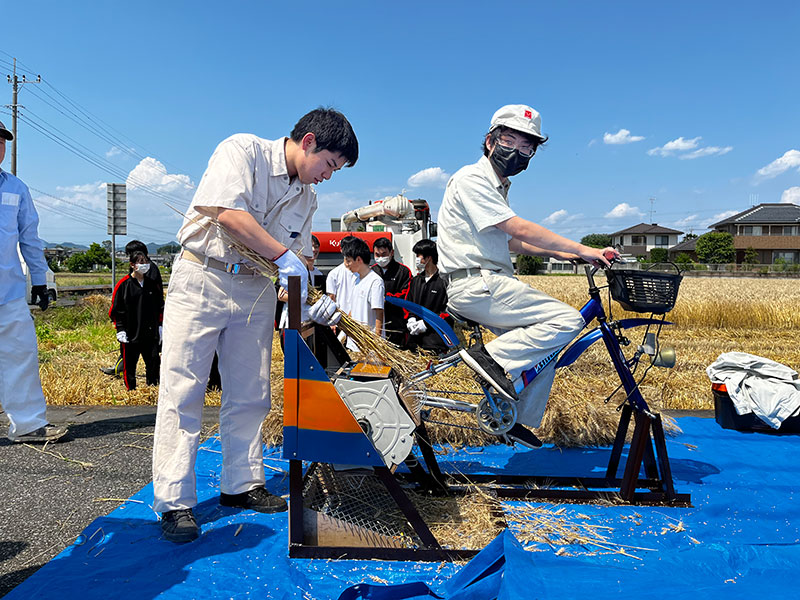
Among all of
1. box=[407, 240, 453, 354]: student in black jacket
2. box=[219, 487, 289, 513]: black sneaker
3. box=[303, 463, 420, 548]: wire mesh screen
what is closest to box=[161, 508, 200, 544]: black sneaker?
box=[219, 487, 289, 513]: black sneaker

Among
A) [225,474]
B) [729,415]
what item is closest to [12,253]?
[225,474]

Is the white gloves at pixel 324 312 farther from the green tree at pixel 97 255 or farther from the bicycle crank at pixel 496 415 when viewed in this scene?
the green tree at pixel 97 255

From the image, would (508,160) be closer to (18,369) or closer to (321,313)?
(321,313)

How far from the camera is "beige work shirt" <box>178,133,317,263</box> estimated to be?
276 cm

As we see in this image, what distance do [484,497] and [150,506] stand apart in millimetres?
1898

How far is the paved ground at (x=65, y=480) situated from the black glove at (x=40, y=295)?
42.7 inches

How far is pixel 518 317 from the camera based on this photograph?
3.26m

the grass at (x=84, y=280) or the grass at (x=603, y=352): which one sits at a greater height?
the grass at (x=84, y=280)

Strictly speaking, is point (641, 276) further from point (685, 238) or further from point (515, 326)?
point (685, 238)

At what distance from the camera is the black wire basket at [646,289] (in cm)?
309

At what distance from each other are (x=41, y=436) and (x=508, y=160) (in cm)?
404

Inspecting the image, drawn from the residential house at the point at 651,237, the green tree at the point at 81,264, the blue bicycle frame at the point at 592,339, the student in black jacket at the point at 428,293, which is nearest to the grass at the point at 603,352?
the blue bicycle frame at the point at 592,339

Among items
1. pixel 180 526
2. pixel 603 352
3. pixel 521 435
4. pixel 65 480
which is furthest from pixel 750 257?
pixel 180 526

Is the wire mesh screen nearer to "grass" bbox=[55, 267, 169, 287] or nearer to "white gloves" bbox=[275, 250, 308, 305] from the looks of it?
"white gloves" bbox=[275, 250, 308, 305]
